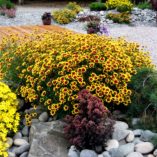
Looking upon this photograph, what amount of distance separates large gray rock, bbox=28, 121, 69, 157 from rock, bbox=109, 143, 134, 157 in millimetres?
385

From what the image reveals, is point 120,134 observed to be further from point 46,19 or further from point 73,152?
point 46,19

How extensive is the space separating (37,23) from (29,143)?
747cm

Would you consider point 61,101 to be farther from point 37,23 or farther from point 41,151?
point 37,23

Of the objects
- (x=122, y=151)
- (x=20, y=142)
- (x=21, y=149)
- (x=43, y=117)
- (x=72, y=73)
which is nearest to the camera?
(x=122, y=151)

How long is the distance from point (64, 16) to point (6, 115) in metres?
7.41

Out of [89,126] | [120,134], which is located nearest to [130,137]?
[120,134]

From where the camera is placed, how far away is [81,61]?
3.92 meters

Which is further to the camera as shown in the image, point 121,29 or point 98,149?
point 121,29

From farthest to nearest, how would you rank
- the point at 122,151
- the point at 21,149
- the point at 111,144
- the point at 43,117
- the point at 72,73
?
the point at 43,117
the point at 72,73
the point at 21,149
the point at 111,144
the point at 122,151

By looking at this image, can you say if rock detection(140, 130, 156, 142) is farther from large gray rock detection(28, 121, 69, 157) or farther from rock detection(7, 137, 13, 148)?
rock detection(7, 137, 13, 148)

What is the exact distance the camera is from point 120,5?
1166 cm

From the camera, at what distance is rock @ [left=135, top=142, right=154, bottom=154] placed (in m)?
3.31

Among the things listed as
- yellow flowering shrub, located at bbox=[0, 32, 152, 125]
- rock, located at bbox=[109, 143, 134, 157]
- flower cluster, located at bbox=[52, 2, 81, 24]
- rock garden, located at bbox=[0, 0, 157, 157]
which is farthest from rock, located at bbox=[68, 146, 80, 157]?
flower cluster, located at bbox=[52, 2, 81, 24]

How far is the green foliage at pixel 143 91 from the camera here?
3.85 m
